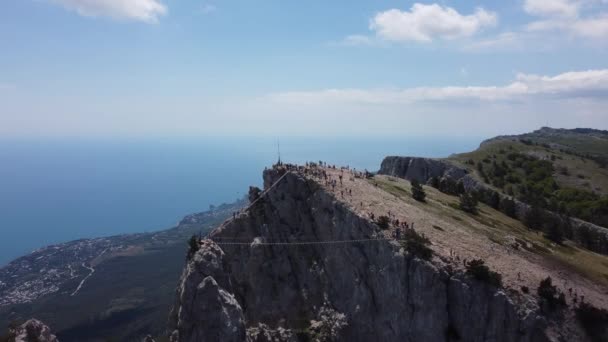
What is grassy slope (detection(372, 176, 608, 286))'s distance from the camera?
172 feet

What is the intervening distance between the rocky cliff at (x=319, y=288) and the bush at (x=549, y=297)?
2.09 metres

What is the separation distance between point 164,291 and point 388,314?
137m

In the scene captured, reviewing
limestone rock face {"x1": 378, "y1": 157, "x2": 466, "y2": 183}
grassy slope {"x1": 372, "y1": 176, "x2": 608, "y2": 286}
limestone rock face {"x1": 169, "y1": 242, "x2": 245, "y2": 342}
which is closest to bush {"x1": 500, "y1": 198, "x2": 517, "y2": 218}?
grassy slope {"x1": 372, "y1": 176, "x2": 608, "y2": 286}

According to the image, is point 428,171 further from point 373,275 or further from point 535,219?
point 373,275

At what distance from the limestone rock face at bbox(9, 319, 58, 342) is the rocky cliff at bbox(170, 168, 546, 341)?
40.6 feet

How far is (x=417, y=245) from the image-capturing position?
4441cm

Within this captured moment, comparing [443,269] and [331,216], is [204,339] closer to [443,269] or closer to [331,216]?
[331,216]

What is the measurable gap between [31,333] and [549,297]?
166ft

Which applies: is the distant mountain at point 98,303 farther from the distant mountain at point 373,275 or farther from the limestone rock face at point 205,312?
the limestone rock face at point 205,312

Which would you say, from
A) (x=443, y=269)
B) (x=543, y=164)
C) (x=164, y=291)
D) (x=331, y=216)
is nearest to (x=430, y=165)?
(x=543, y=164)

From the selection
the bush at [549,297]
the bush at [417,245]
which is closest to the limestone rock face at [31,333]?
the bush at [417,245]

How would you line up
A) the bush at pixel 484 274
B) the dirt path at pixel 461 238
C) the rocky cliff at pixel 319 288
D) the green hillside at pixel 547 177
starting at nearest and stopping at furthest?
the bush at pixel 484 274 < the rocky cliff at pixel 319 288 < the dirt path at pixel 461 238 < the green hillside at pixel 547 177

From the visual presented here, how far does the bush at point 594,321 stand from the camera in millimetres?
39219

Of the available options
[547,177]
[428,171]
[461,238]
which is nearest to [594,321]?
[461,238]
